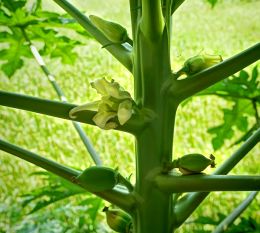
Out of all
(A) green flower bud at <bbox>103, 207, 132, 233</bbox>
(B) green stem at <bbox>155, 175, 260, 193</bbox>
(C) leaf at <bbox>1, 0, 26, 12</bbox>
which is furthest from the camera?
(C) leaf at <bbox>1, 0, 26, 12</bbox>

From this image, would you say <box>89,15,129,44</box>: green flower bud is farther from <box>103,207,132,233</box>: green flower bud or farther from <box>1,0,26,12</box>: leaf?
<box>1,0,26,12</box>: leaf

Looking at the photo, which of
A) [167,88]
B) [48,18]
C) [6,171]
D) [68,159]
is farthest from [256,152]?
[167,88]

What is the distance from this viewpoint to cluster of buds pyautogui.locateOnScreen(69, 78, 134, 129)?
63 cm

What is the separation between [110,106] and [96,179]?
91mm

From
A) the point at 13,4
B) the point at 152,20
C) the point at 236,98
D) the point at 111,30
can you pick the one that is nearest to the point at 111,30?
the point at 111,30

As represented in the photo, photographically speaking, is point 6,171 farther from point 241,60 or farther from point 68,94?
point 241,60

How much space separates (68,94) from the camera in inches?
99.9

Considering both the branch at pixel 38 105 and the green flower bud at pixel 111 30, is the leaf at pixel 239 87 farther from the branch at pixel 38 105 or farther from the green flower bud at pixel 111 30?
the branch at pixel 38 105

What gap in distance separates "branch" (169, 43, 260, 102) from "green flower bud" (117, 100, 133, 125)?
0.26ft

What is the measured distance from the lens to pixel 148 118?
682 millimetres

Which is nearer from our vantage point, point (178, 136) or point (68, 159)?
point (68, 159)

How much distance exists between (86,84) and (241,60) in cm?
200

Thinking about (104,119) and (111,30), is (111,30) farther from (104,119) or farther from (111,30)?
(104,119)

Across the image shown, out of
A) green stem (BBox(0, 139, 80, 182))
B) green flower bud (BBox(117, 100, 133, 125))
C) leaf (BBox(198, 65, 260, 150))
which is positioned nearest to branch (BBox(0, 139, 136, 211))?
green stem (BBox(0, 139, 80, 182))
